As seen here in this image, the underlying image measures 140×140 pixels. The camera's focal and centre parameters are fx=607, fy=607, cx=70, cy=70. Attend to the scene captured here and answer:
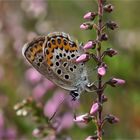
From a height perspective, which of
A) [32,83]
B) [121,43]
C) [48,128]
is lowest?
[48,128]

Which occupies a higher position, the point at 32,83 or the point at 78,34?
the point at 78,34

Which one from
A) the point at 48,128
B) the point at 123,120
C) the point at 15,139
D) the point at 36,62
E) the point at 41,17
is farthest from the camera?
the point at 41,17

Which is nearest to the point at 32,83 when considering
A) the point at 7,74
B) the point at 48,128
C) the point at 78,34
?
the point at 7,74

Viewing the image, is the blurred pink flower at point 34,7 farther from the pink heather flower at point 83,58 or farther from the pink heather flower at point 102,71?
the pink heather flower at point 102,71

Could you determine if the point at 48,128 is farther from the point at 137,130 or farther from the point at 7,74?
the point at 7,74

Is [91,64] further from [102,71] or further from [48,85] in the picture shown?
[102,71]

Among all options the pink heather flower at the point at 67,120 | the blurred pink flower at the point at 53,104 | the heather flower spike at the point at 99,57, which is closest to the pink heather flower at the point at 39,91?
the blurred pink flower at the point at 53,104

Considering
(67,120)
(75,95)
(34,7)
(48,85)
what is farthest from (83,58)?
(34,7)

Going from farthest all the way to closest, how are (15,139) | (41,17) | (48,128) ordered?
(41,17) → (15,139) → (48,128)
